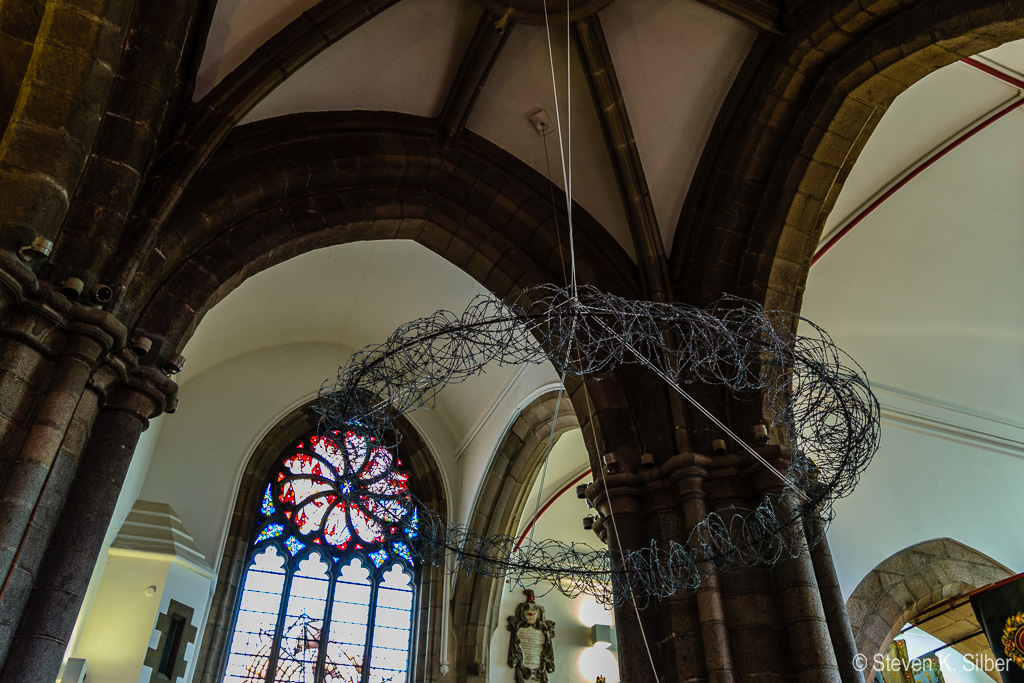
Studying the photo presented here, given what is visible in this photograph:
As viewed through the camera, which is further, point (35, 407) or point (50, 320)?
point (50, 320)

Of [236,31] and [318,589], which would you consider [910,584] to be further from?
[236,31]

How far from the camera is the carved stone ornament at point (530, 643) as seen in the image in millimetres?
10086

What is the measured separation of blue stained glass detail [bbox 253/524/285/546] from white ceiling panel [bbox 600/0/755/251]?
18.7 ft

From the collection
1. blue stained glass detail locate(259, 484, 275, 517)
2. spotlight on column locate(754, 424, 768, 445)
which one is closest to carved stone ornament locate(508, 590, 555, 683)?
blue stained glass detail locate(259, 484, 275, 517)

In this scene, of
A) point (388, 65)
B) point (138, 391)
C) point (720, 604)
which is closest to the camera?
point (138, 391)

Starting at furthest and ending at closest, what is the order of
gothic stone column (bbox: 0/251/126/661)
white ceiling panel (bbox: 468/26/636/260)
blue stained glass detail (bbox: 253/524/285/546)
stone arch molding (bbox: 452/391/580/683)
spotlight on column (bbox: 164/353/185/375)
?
blue stained glass detail (bbox: 253/524/285/546) < stone arch molding (bbox: 452/391/580/683) < white ceiling panel (bbox: 468/26/636/260) < spotlight on column (bbox: 164/353/185/375) < gothic stone column (bbox: 0/251/126/661)

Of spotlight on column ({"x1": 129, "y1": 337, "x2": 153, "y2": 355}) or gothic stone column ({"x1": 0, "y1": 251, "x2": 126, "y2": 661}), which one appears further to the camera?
spotlight on column ({"x1": 129, "y1": 337, "x2": 153, "y2": 355})

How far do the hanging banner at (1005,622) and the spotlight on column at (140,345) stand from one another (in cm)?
762

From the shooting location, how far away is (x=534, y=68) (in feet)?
22.3

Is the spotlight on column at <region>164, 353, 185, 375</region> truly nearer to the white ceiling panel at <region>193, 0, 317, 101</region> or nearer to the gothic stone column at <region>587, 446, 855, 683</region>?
the white ceiling panel at <region>193, 0, 317, 101</region>

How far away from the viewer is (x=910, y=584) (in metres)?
8.15

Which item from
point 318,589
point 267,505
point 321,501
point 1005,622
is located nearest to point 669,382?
point 1005,622

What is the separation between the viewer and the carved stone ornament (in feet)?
33.1

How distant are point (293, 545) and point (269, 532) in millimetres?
319
